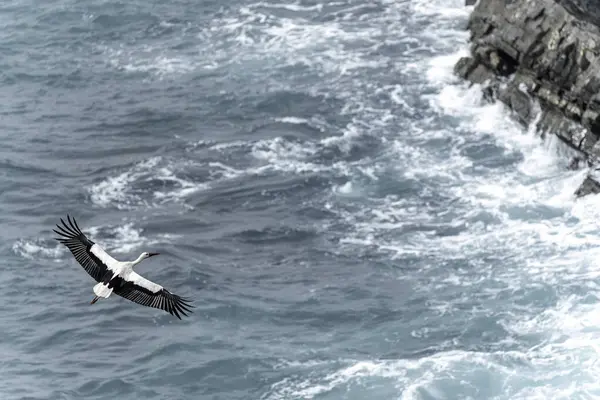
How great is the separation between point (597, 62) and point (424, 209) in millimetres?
10125

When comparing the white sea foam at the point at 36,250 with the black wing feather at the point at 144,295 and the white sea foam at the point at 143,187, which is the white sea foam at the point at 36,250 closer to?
the white sea foam at the point at 143,187

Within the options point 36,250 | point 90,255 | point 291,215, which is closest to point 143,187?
point 36,250

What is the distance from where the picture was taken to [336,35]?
74438 mm

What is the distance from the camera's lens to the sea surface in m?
50.5

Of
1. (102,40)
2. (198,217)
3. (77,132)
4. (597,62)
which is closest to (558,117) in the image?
(597,62)

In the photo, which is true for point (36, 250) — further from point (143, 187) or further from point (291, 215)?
point (291, 215)

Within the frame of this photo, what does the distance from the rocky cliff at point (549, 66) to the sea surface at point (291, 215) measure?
3.32 ft

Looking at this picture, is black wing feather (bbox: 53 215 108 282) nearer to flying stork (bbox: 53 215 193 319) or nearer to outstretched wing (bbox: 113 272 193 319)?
flying stork (bbox: 53 215 193 319)

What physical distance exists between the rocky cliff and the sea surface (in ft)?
3.32

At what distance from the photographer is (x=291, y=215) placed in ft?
196

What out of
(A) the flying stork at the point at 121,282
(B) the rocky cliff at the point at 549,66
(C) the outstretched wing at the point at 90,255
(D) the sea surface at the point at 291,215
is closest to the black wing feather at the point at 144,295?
(A) the flying stork at the point at 121,282

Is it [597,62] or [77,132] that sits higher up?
[597,62]

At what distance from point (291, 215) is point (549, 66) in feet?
45.2

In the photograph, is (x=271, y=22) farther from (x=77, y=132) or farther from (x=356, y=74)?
(x=77, y=132)
